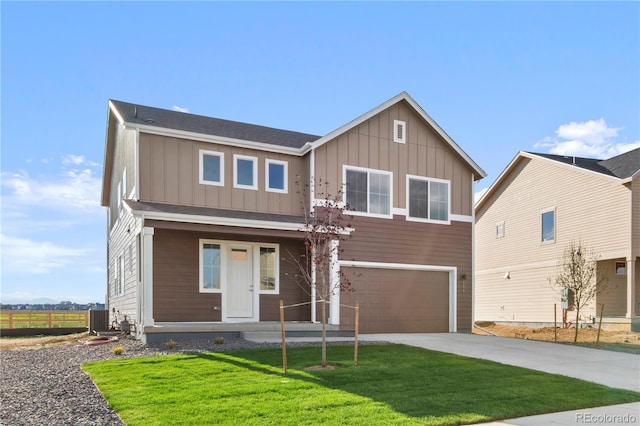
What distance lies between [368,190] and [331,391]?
9.55 metres

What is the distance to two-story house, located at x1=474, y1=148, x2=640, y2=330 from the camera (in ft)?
61.8

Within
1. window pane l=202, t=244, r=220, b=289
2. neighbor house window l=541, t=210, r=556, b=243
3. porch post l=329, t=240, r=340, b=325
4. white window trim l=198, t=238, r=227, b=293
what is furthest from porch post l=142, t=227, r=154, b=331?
neighbor house window l=541, t=210, r=556, b=243

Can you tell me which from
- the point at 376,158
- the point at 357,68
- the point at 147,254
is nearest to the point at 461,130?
the point at 376,158

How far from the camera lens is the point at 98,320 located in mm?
18938

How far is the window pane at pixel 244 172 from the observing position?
14805mm

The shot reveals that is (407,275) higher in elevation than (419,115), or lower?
lower

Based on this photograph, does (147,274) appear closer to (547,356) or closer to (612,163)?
(547,356)

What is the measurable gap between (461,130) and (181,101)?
9743mm

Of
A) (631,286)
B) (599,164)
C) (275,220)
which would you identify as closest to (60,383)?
(275,220)

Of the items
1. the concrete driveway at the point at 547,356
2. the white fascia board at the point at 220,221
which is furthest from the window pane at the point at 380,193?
the concrete driveway at the point at 547,356

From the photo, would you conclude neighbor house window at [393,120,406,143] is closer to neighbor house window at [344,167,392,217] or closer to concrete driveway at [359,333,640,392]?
neighbor house window at [344,167,392,217]

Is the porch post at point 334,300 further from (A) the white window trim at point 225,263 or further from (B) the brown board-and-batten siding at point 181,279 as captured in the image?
(B) the brown board-and-batten siding at point 181,279

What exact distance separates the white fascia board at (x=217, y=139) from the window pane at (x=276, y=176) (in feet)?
1.46

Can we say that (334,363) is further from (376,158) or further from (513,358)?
(376,158)
